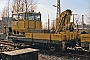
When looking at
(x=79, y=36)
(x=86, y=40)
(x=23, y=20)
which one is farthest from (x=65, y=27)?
(x=23, y=20)

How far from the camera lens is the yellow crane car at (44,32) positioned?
41.7ft

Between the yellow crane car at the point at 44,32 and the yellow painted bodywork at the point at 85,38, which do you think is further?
the yellow crane car at the point at 44,32

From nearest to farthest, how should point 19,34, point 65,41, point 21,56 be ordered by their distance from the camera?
point 21,56 < point 65,41 < point 19,34

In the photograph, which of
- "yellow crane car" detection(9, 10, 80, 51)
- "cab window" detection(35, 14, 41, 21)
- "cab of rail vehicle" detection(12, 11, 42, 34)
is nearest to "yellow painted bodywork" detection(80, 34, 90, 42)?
"yellow crane car" detection(9, 10, 80, 51)

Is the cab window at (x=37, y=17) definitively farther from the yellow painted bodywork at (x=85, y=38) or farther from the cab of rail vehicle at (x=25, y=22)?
the yellow painted bodywork at (x=85, y=38)

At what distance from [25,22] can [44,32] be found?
2.36 m

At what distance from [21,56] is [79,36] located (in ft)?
18.9

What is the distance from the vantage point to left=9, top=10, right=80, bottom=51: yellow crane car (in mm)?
12695

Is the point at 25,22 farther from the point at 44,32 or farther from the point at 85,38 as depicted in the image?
the point at 85,38

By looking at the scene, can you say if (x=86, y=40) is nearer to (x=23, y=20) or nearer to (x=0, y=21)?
(x=23, y=20)

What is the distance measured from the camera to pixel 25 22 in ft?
51.2

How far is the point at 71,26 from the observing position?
554 inches

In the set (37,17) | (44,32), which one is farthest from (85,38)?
(37,17)

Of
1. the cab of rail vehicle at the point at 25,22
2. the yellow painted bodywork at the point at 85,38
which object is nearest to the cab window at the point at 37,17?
the cab of rail vehicle at the point at 25,22
